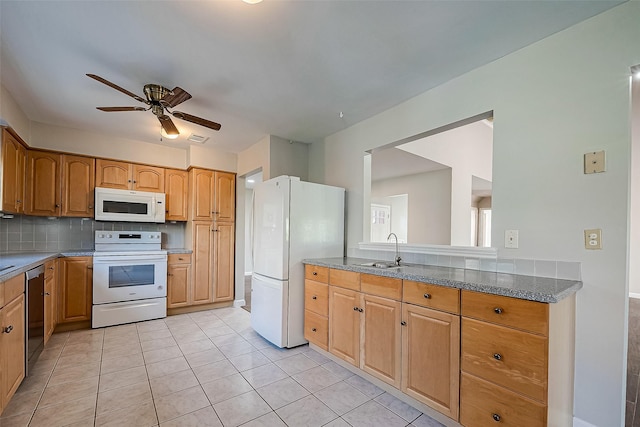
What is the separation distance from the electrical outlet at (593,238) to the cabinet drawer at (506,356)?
706 millimetres

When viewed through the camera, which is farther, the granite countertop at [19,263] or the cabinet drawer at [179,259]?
the cabinet drawer at [179,259]

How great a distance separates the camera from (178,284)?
12.9 ft

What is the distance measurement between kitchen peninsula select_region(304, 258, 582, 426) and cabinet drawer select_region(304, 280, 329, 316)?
321 millimetres

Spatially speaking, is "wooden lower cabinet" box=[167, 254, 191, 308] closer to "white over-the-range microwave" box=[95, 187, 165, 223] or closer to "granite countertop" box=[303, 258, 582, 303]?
"white over-the-range microwave" box=[95, 187, 165, 223]

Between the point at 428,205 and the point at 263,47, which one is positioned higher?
the point at 263,47

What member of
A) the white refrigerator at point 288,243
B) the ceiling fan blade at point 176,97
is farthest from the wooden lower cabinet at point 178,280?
the ceiling fan blade at point 176,97

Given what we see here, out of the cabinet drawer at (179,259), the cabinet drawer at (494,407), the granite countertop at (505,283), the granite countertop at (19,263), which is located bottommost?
the cabinet drawer at (494,407)

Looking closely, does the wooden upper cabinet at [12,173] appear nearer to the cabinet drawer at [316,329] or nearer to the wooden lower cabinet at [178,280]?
the wooden lower cabinet at [178,280]

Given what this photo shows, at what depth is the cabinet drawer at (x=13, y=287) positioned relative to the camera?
179 centimetres

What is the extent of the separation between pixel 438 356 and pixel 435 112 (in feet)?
6.15

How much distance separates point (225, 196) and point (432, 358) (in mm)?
3570

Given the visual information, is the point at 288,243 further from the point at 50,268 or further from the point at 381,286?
the point at 50,268

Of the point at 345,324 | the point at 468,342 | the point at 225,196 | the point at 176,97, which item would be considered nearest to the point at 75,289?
the point at 225,196

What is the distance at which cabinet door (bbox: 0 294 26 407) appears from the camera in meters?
1.73
